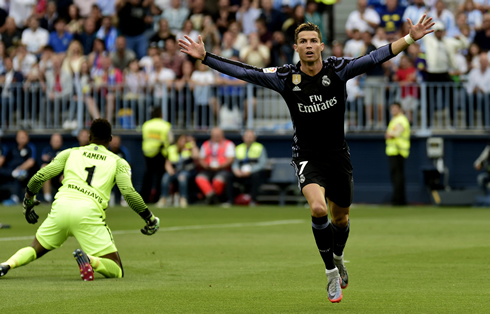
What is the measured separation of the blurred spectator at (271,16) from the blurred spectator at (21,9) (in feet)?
24.9

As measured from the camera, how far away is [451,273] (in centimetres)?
863

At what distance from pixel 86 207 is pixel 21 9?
19119 millimetres

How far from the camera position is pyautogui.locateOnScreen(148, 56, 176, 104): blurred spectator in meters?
22.4

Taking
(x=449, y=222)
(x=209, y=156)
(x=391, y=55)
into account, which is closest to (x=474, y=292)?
(x=391, y=55)

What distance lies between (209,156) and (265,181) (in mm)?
1659

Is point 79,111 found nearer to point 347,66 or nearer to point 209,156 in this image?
point 209,156

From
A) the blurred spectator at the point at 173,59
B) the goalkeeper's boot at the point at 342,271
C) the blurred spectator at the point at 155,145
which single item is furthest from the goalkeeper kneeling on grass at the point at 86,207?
the blurred spectator at the point at 173,59

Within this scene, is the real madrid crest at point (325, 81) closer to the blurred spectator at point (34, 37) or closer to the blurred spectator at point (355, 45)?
the blurred spectator at point (355, 45)

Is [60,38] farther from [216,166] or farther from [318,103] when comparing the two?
[318,103]

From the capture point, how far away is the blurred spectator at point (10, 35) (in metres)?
24.3

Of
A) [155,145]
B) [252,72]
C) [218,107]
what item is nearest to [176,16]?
[218,107]

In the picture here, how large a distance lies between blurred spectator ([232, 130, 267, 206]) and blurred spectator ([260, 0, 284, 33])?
10.1 ft

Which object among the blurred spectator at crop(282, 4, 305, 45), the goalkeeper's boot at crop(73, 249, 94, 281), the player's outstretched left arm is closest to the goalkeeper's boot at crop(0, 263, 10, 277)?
the goalkeeper's boot at crop(73, 249, 94, 281)

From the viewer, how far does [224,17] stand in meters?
23.0
